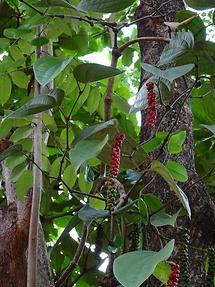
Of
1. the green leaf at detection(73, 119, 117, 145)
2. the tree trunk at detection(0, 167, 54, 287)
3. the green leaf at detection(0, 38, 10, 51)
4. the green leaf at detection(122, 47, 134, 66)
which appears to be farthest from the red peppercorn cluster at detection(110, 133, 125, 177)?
the green leaf at detection(122, 47, 134, 66)

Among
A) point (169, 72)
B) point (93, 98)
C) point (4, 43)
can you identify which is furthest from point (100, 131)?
point (4, 43)

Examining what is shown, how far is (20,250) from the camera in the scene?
89 cm

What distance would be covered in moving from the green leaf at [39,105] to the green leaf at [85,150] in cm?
7

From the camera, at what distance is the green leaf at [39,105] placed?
69cm

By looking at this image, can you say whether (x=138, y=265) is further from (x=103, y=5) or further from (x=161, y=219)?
(x=103, y=5)

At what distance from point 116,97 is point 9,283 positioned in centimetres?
42

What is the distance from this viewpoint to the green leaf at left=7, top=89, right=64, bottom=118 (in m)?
0.69

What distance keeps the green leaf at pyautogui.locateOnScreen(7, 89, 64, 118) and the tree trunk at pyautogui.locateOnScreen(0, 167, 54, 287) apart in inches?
10.2

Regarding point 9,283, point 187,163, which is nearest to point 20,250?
point 9,283

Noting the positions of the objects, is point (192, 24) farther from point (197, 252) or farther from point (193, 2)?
point (197, 252)

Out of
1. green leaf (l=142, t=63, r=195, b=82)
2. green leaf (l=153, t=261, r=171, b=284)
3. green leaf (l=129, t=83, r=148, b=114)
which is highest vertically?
green leaf (l=142, t=63, r=195, b=82)

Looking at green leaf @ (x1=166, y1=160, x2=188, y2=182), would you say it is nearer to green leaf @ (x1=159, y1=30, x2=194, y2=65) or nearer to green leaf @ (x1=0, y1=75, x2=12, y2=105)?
green leaf @ (x1=159, y1=30, x2=194, y2=65)

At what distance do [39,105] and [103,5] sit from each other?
0.16 m

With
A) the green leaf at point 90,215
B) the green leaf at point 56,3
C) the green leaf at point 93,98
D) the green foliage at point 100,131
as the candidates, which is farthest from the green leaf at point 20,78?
the green leaf at point 90,215
